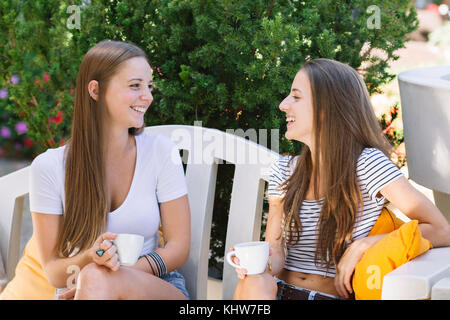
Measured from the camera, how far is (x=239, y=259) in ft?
5.90

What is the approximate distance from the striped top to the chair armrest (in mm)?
376

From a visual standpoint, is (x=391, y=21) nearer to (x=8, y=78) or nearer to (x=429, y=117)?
(x=429, y=117)

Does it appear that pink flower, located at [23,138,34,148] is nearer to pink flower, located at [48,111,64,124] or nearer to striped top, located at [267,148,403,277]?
pink flower, located at [48,111,64,124]

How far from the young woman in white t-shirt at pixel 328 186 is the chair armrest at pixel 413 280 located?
0.29 metres

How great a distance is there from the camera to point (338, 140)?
2.14 metres

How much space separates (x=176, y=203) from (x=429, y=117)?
1.06m

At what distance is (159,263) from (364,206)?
29.5 inches

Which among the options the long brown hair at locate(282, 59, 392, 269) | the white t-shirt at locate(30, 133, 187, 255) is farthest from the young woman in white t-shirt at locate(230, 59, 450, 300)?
the white t-shirt at locate(30, 133, 187, 255)

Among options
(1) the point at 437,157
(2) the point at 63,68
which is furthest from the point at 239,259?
(2) the point at 63,68

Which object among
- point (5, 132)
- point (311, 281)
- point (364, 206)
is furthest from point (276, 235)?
point (5, 132)

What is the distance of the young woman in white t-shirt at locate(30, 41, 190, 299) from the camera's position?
2199 mm

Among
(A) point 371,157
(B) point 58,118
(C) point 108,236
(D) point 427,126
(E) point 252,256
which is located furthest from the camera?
(B) point 58,118

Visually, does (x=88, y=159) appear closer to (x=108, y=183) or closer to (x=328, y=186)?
(x=108, y=183)

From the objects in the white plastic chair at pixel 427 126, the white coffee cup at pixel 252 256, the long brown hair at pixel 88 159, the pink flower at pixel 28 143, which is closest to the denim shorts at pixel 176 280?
the long brown hair at pixel 88 159
